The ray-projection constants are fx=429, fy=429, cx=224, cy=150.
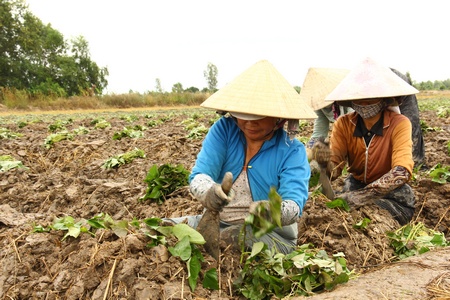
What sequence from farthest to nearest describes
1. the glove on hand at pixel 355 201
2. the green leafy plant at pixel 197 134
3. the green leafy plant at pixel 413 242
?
the green leafy plant at pixel 197 134, the glove on hand at pixel 355 201, the green leafy plant at pixel 413 242

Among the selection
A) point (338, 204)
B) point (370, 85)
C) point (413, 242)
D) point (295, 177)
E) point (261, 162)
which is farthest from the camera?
point (338, 204)

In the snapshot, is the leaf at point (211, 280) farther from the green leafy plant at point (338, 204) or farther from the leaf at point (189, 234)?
the green leafy plant at point (338, 204)

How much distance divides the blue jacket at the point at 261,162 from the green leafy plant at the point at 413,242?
110 cm

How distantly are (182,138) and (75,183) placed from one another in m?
2.25

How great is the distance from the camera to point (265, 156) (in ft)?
8.09

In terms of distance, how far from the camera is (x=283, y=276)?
226 centimetres

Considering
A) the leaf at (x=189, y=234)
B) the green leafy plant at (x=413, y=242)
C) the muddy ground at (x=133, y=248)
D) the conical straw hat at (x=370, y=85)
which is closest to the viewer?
the muddy ground at (x=133, y=248)

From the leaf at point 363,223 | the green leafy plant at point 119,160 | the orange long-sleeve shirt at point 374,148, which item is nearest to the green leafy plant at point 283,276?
the leaf at point 363,223

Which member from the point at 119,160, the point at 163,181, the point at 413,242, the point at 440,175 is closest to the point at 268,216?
the point at 413,242

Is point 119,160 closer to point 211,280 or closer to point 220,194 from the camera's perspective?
point 211,280

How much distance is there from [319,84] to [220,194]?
2.24 metres

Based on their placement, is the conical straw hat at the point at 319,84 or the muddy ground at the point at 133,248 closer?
the muddy ground at the point at 133,248

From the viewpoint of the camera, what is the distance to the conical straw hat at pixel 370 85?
313 cm

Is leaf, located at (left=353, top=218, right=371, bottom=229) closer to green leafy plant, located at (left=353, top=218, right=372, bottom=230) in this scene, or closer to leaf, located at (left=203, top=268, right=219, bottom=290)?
green leafy plant, located at (left=353, top=218, right=372, bottom=230)
